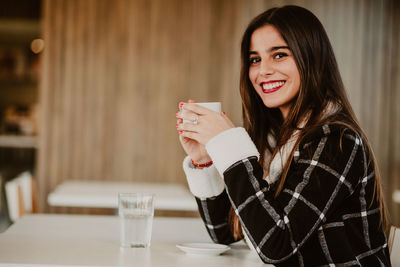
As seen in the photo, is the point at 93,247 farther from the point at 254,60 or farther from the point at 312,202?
the point at 254,60

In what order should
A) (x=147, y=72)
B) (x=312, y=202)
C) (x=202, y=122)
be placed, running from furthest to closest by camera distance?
(x=147, y=72) → (x=202, y=122) → (x=312, y=202)

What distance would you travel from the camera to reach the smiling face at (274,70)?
4.33 feet

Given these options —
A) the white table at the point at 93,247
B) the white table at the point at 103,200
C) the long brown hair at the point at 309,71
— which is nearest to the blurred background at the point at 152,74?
the white table at the point at 103,200

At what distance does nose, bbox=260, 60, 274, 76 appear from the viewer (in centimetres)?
136

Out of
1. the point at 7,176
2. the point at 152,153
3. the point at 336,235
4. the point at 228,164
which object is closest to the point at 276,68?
the point at 228,164

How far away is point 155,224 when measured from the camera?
5.20 ft

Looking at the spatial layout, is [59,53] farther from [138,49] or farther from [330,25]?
[330,25]

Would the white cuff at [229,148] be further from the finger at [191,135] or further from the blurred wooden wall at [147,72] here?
the blurred wooden wall at [147,72]

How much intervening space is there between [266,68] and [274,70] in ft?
0.09

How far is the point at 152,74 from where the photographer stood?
13.4 ft

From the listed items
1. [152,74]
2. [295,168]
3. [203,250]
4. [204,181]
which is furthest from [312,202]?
[152,74]

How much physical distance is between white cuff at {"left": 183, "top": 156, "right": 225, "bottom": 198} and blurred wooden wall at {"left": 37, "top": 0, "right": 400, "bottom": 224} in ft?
8.76

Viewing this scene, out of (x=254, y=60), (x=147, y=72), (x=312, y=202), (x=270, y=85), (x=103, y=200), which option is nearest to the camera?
(x=312, y=202)

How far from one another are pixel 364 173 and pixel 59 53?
10.6ft
